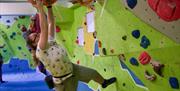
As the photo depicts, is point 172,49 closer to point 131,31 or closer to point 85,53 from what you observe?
point 131,31

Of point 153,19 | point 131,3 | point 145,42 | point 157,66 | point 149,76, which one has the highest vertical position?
point 131,3

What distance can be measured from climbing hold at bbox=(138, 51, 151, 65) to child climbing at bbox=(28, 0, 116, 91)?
92 centimetres

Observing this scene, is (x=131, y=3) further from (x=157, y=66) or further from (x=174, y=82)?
(x=174, y=82)

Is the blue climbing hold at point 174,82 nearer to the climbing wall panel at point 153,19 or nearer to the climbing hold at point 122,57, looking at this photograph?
the climbing wall panel at point 153,19

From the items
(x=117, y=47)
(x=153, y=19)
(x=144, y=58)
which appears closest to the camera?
(x=153, y=19)

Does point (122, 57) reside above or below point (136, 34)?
below

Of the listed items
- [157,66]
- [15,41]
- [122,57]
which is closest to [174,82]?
[157,66]

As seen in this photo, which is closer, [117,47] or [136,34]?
[136,34]

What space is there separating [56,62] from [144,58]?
1.02 m

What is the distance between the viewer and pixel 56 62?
3115mm

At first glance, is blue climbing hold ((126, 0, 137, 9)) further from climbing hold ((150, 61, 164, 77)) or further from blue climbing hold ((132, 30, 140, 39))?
climbing hold ((150, 61, 164, 77))

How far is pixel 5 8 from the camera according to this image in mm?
8094

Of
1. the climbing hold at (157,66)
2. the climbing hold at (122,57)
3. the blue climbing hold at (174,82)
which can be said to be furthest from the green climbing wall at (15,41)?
the blue climbing hold at (174,82)

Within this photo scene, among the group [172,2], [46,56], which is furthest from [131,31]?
[46,56]
